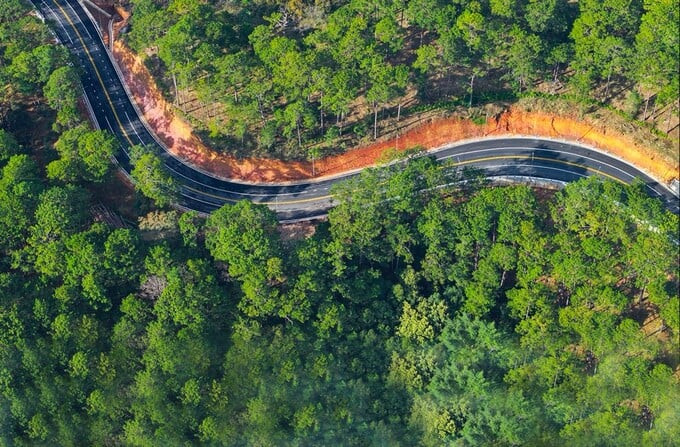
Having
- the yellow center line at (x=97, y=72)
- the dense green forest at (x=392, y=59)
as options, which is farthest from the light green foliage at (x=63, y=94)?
the dense green forest at (x=392, y=59)

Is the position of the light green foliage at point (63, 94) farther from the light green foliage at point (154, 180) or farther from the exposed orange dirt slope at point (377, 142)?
the light green foliage at point (154, 180)

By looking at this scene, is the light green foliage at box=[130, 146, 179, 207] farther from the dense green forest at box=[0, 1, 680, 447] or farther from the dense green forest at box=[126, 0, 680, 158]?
the dense green forest at box=[126, 0, 680, 158]

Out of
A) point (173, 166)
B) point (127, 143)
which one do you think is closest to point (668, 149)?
point (173, 166)

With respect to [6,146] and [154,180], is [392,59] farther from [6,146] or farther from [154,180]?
[6,146]

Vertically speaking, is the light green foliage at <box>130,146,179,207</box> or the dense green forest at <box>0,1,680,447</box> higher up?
the light green foliage at <box>130,146,179,207</box>

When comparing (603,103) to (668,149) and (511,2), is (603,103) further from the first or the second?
(511,2)

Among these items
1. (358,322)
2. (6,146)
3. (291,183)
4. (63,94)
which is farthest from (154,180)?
(358,322)

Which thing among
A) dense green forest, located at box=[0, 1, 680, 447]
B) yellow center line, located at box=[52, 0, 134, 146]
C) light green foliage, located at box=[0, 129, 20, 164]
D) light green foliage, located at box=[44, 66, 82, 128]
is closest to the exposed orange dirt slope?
yellow center line, located at box=[52, 0, 134, 146]
